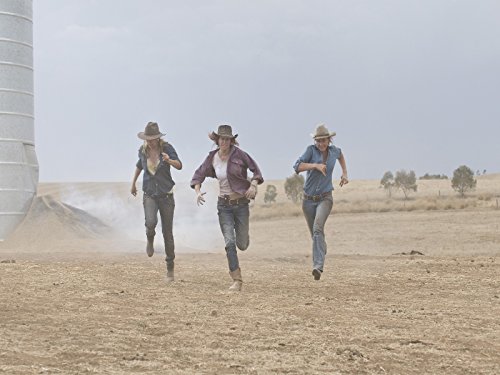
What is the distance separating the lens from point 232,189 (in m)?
10.3

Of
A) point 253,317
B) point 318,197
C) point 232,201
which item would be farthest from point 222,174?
point 253,317

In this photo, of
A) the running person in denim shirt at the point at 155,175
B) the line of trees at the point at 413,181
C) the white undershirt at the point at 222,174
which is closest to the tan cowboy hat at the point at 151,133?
the running person in denim shirt at the point at 155,175

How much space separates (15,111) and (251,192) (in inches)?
467

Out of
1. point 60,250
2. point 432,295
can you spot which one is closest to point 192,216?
point 60,250

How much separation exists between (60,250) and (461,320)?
14.1 metres

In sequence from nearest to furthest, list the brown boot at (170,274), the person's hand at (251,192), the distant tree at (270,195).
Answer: the person's hand at (251,192), the brown boot at (170,274), the distant tree at (270,195)

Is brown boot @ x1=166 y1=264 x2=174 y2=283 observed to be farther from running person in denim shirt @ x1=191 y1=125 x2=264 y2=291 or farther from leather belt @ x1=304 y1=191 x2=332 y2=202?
leather belt @ x1=304 y1=191 x2=332 y2=202

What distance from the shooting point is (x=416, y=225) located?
31438mm

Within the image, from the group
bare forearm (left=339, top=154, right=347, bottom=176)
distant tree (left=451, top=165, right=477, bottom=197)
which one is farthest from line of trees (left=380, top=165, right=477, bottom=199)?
bare forearm (left=339, top=154, right=347, bottom=176)

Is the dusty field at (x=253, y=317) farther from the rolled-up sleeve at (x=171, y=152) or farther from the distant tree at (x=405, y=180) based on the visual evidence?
the distant tree at (x=405, y=180)

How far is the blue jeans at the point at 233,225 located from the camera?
1027 cm

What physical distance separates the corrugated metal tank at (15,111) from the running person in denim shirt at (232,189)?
11.1m

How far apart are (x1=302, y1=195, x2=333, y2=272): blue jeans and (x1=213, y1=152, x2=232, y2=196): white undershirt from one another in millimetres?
1314

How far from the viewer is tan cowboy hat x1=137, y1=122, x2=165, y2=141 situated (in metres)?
11.1
